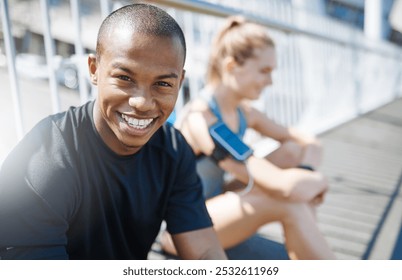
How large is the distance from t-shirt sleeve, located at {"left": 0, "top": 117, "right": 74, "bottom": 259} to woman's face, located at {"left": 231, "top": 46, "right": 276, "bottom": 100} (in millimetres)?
1088

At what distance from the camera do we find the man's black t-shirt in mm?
1032

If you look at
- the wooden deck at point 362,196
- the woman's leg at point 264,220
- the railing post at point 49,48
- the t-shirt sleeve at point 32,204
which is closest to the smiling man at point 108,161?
the t-shirt sleeve at point 32,204

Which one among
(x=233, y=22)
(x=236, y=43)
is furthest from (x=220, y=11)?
(x=236, y=43)

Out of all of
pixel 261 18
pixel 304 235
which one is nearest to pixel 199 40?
pixel 261 18

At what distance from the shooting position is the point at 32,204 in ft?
3.37

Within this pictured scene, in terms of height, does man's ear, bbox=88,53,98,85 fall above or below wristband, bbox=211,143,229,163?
above

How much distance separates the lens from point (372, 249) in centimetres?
206

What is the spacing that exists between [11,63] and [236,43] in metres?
0.89

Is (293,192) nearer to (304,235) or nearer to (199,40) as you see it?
(304,235)

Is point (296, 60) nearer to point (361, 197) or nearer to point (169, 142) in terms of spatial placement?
point (361, 197)

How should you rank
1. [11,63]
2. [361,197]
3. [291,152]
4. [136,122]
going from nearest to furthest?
[136,122]
[11,63]
[291,152]
[361,197]

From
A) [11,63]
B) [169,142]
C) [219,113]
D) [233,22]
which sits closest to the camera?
[169,142]

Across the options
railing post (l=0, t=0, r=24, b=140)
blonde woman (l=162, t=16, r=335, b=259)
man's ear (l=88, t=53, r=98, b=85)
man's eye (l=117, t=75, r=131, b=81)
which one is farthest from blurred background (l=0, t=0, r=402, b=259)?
man's eye (l=117, t=75, r=131, b=81)

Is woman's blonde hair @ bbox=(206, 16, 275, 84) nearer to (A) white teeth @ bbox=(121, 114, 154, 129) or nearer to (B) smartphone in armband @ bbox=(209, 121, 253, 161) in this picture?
(B) smartphone in armband @ bbox=(209, 121, 253, 161)
